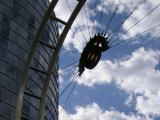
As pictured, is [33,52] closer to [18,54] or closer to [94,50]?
[94,50]

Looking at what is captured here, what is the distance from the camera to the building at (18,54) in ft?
155

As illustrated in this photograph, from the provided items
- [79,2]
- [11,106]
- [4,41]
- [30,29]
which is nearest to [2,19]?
[4,41]

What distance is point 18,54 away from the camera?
51500 millimetres

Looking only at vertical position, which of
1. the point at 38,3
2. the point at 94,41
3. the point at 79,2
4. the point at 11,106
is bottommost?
the point at 94,41

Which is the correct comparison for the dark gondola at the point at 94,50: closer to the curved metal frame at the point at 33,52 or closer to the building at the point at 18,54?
the curved metal frame at the point at 33,52

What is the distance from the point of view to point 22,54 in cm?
5234

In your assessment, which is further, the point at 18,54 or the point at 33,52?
the point at 18,54

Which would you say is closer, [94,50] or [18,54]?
[94,50]

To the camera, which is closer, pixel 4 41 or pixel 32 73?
pixel 4 41

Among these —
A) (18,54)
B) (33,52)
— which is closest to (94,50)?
(33,52)

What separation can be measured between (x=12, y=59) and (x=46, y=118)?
1035cm

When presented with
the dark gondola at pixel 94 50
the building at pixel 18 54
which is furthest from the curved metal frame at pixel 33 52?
the building at pixel 18 54

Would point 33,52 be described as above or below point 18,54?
below

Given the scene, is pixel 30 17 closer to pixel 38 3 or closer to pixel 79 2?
pixel 38 3
